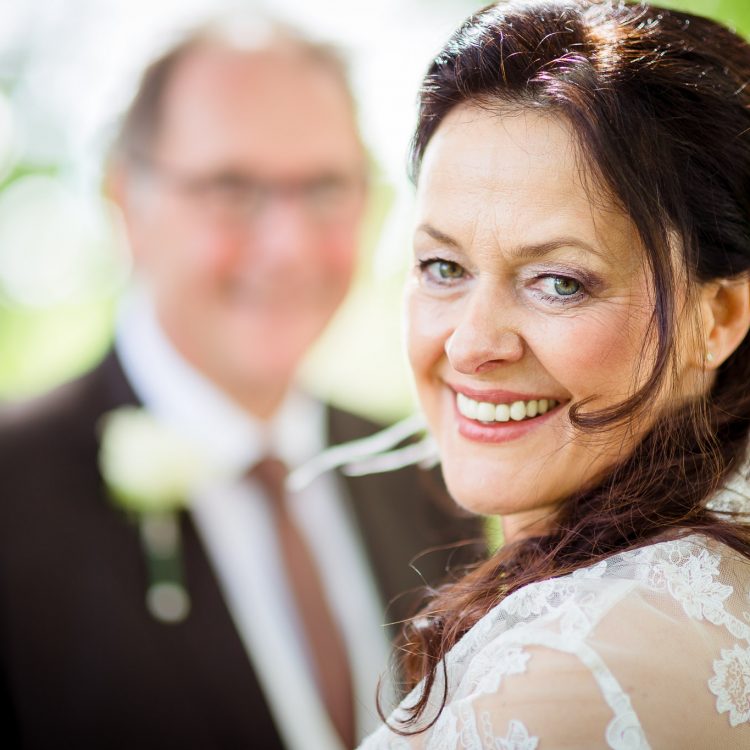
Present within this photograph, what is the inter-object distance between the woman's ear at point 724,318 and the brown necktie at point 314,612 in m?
1.88

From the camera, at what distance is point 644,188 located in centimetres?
120

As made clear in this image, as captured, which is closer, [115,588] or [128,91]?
[115,588]

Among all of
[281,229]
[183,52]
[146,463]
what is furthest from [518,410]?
[183,52]

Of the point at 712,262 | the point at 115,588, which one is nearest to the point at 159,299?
the point at 115,588

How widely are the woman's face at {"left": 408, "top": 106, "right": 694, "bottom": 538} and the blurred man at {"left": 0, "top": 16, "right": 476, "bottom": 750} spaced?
1.50m

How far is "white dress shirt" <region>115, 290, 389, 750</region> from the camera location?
8.94ft

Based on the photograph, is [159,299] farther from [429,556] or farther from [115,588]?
[429,556]

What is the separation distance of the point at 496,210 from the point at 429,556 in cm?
212

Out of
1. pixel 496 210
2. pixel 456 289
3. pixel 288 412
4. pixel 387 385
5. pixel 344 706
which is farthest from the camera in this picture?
pixel 387 385

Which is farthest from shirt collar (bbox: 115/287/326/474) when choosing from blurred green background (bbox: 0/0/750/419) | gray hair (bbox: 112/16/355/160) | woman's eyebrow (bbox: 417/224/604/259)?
woman's eyebrow (bbox: 417/224/604/259)

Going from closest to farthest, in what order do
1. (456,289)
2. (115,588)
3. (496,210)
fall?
(496,210) < (456,289) < (115,588)

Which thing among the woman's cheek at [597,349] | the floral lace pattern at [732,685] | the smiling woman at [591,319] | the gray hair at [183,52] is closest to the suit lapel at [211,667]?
the gray hair at [183,52]

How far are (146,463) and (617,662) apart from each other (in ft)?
6.84

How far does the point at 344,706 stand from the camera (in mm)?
2865
